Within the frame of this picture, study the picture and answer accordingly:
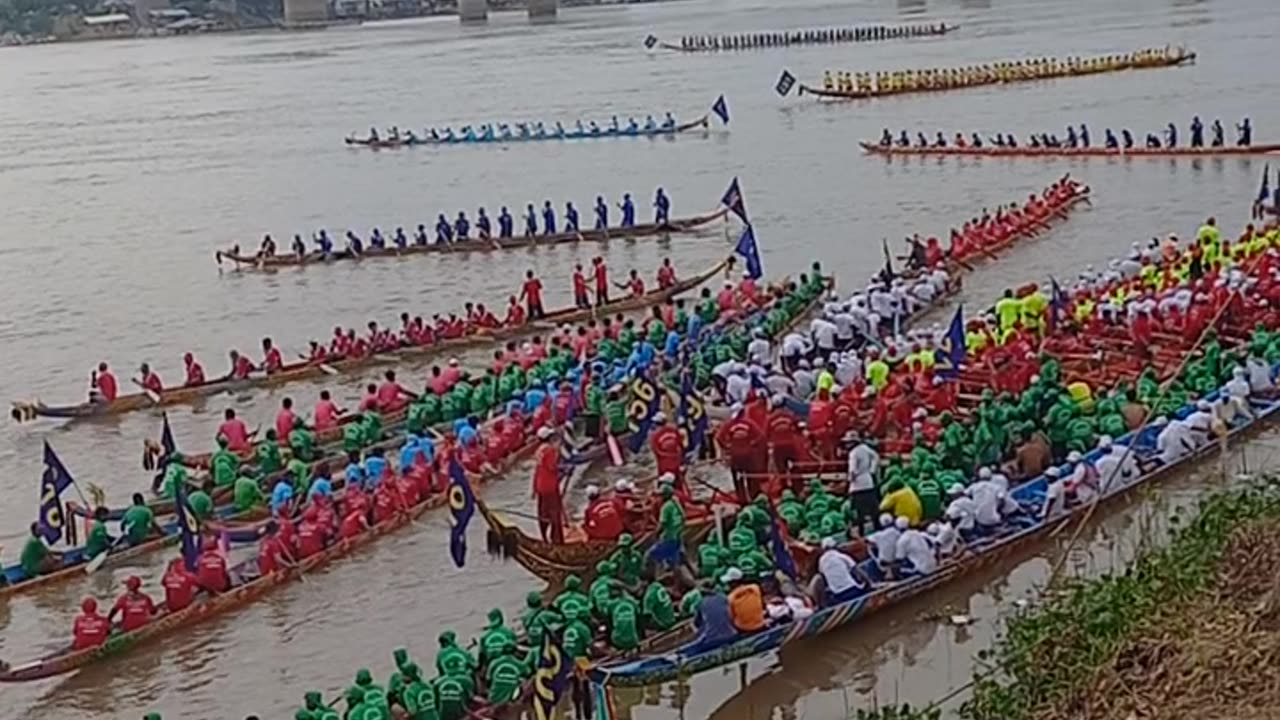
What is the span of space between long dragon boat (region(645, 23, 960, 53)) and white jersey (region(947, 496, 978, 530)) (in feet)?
255

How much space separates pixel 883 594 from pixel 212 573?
5.87 metres

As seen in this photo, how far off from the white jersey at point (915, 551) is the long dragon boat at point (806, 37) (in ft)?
257

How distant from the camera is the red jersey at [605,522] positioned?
1341 centimetres

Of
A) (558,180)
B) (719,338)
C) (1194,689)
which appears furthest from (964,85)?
(1194,689)

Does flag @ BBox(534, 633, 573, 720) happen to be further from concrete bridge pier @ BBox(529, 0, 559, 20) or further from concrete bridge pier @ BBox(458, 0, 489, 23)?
concrete bridge pier @ BBox(529, 0, 559, 20)

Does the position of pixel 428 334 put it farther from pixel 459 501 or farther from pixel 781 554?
pixel 781 554

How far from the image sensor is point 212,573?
14.2 m

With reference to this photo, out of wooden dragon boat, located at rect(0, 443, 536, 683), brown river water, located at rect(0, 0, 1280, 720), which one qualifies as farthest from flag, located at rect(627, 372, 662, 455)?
wooden dragon boat, located at rect(0, 443, 536, 683)

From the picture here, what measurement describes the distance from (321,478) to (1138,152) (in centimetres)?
2632

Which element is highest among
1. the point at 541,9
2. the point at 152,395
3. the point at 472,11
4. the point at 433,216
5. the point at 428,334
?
the point at 472,11

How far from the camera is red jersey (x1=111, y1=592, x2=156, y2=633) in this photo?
13.4 m

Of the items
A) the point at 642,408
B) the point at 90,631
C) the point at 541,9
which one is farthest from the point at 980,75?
the point at 541,9

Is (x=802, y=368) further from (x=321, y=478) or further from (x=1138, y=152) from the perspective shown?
(x=1138, y=152)

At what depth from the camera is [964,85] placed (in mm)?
57219
